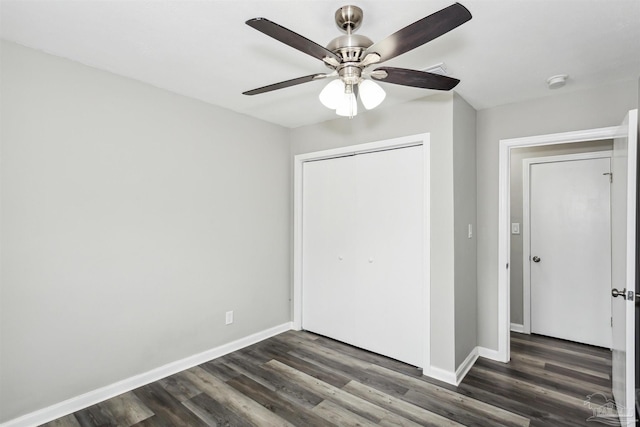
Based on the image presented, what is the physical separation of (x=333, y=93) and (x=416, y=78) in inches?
16.2

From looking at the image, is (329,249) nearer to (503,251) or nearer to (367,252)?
(367,252)

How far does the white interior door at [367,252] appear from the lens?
2941 mm

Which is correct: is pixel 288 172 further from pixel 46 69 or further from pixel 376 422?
pixel 376 422

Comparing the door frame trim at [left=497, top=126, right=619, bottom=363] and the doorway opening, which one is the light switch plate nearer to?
the doorway opening

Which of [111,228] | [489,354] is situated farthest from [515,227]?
[111,228]

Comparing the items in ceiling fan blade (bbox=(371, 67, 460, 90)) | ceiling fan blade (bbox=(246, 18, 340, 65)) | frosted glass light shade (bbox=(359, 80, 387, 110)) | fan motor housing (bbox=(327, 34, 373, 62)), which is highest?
fan motor housing (bbox=(327, 34, 373, 62))

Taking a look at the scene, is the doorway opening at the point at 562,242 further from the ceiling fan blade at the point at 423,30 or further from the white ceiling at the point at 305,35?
the ceiling fan blade at the point at 423,30

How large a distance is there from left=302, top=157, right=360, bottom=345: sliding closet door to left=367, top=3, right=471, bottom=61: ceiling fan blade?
1.98 m

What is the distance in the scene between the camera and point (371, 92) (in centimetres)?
164

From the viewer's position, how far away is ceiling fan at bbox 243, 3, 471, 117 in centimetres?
119

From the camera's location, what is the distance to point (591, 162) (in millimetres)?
3424

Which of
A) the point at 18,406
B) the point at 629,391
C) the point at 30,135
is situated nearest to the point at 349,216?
the point at 629,391

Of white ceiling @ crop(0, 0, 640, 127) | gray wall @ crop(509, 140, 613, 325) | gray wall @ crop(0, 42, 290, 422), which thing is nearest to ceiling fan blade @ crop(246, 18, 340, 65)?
white ceiling @ crop(0, 0, 640, 127)

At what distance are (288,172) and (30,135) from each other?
2303 mm
